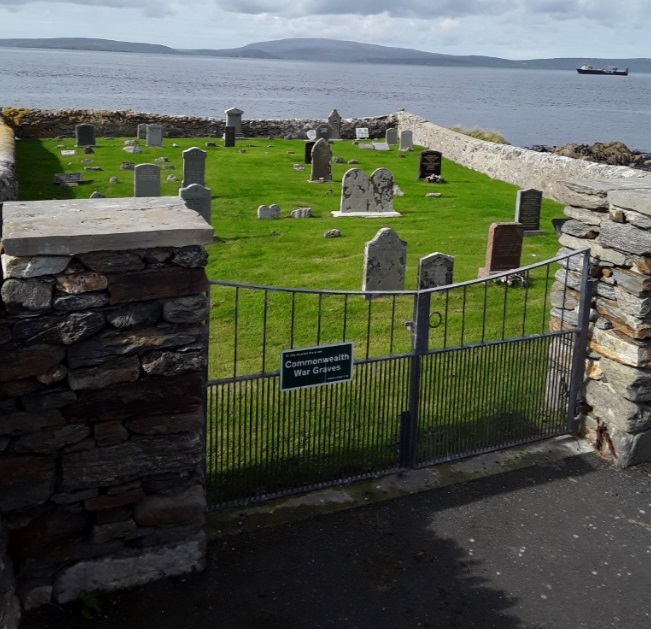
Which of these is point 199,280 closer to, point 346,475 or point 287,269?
point 346,475

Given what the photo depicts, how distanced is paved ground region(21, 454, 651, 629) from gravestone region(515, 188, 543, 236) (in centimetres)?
1109

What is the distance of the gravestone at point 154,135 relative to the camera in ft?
98.2

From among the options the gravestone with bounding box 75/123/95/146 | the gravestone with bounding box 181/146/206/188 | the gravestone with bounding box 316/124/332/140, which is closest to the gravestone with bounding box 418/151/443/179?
the gravestone with bounding box 181/146/206/188

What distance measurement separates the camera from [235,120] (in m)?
34.4

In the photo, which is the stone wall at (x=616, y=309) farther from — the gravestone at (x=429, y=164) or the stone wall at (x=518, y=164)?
the gravestone at (x=429, y=164)

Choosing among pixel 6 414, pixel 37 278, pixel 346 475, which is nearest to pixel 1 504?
pixel 6 414

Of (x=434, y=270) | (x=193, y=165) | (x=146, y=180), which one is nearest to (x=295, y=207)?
(x=193, y=165)

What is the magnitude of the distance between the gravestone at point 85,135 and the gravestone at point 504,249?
66.3ft

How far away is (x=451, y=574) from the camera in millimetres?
5699

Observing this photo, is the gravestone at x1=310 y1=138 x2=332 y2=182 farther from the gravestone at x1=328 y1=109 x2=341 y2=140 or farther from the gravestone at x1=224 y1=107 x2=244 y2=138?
the gravestone at x1=328 y1=109 x2=341 y2=140

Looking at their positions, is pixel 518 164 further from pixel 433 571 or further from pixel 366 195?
→ pixel 433 571

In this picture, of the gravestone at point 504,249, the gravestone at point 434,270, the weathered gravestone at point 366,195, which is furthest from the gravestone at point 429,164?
the gravestone at point 434,270

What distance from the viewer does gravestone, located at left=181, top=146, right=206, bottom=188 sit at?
20.3 m

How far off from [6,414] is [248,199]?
632 inches
